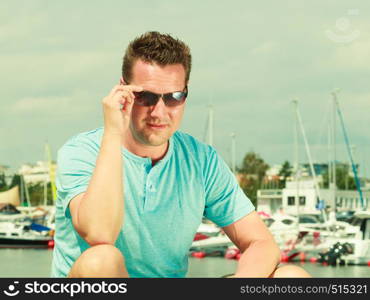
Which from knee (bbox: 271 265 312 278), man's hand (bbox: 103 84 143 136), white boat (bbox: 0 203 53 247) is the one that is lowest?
white boat (bbox: 0 203 53 247)

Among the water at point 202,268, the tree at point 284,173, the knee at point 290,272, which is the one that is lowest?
the water at point 202,268

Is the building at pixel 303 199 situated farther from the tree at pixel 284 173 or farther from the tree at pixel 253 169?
the tree at pixel 284 173

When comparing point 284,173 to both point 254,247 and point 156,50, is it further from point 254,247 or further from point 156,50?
point 156,50

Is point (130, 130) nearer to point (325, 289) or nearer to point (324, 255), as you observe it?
point (325, 289)

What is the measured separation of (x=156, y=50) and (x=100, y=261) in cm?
80

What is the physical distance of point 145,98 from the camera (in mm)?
3012

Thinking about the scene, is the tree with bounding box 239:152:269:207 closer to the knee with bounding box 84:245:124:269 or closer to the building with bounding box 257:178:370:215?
the building with bounding box 257:178:370:215

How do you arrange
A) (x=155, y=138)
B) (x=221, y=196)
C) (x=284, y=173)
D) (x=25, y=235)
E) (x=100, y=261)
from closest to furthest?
(x=100, y=261) < (x=155, y=138) < (x=221, y=196) < (x=25, y=235) < (x=284, y=173)

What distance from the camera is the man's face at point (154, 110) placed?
9.82 ft

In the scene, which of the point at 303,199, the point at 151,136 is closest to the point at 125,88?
the point at 151,136

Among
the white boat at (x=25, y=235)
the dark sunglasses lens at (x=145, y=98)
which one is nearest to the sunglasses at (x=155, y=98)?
the dark sunglasses lens at (x=145, y=98)

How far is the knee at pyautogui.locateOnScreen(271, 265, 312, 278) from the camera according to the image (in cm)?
292

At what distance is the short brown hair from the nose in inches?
5.6

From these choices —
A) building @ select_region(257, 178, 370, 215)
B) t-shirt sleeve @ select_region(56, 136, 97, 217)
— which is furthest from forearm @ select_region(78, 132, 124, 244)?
building @ select_region(257, 178, 370, 215)
